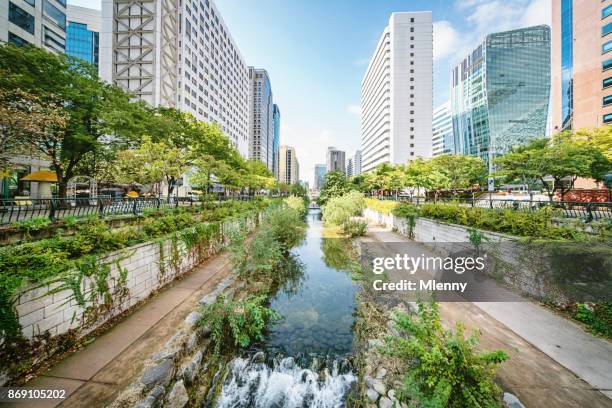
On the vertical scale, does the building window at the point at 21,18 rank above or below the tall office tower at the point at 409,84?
below

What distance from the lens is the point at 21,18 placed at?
72.9 feet

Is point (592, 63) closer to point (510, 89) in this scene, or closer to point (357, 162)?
Result: point (510, 89)

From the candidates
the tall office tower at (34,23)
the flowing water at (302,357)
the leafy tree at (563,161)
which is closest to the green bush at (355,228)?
the flowing water at (302,357)

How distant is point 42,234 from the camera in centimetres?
609

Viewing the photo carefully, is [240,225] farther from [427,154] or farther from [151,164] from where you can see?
[427,154]

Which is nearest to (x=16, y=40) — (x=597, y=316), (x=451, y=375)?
(x=451, y=375)

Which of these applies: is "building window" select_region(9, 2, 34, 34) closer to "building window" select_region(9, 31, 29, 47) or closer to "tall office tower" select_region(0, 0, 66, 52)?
"tall office tower" select_region(0, 0, 66, 52)

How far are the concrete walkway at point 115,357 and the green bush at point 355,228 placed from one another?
1549cm

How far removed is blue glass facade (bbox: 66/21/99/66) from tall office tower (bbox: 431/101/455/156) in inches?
4650

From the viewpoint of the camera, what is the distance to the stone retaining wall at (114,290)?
4.09 meters

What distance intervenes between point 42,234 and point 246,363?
6475 millimetres

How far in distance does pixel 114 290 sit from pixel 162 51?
5267 centimetres

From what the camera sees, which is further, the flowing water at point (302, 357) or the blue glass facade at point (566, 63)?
the blue glass facade at point (566, 63)

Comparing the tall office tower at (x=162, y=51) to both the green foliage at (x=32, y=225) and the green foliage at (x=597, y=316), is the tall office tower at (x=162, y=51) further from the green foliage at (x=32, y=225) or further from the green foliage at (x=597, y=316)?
the green foliage at (x=597, y=316)
